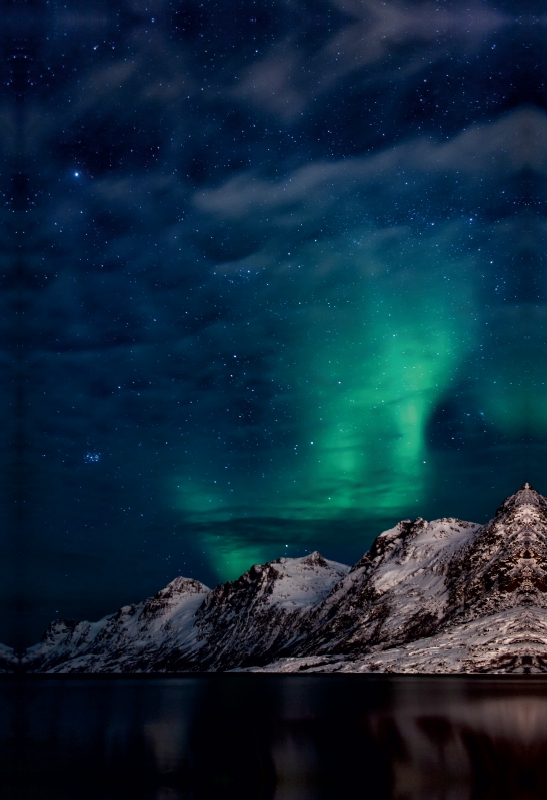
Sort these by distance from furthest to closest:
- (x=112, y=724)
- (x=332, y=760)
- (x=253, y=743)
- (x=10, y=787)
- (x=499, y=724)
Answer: (x=112, y=724)
(x=499, y=724)
(x=253, y=743)
(x=332, y=760)
(x=10, y=787)

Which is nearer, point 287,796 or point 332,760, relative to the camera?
point 287,796

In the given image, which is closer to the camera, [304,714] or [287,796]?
[287,796]

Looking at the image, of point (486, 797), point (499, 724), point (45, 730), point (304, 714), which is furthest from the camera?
point (304, 714)

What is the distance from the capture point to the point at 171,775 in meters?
33.9

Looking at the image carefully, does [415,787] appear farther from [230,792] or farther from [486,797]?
[230,792]

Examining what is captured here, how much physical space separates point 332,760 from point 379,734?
14.6 m

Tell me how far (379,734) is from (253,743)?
363 inches

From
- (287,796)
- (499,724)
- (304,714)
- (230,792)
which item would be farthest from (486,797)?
(304,714)

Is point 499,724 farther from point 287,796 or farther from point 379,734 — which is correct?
point 287,796

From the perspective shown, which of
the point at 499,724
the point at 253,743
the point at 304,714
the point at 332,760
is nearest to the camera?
the point at 332,760

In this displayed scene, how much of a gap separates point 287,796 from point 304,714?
54.3 meters

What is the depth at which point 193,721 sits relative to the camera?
7181 cm

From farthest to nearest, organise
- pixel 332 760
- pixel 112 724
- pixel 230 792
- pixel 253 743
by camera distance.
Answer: pixel 112 724 < pixel 253 743 < pixel 332 760 < pixel 230 792

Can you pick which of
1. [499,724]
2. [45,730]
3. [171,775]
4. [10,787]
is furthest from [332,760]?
[45,730]
